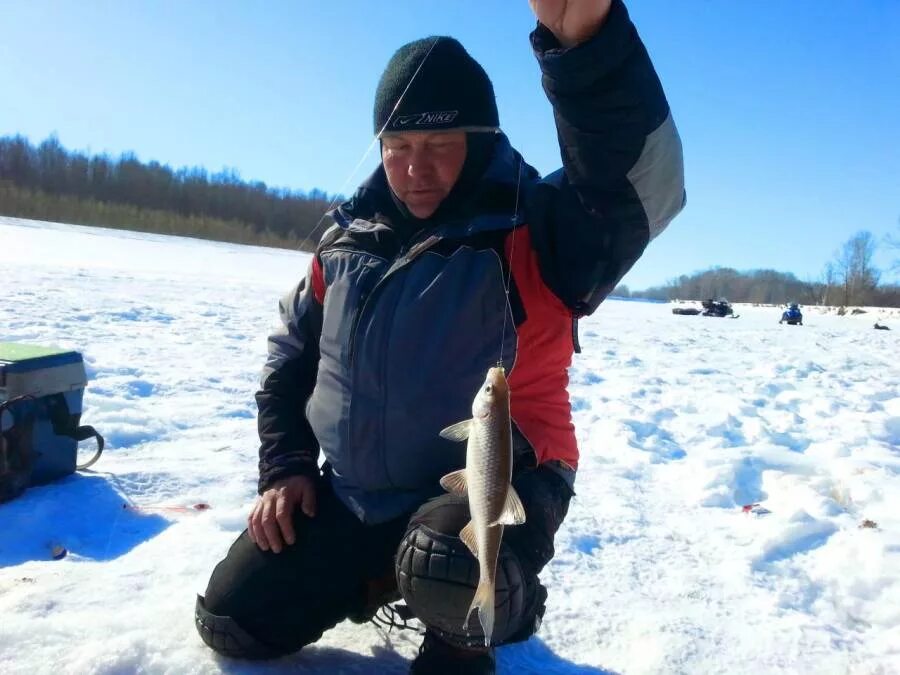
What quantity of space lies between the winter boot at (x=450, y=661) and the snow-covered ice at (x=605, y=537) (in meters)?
0.20

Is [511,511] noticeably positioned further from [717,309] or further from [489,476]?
[717,309]

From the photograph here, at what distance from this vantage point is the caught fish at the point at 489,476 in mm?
1359

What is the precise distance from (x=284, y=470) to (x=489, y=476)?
3.39 ft

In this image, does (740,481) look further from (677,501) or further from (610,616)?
(610,616)

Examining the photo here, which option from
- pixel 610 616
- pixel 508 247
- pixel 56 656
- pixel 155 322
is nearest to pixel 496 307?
pixel 508 247

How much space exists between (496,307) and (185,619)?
1.28 m

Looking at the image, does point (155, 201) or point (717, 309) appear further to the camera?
point (155, 201)

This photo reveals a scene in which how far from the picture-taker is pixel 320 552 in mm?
2045

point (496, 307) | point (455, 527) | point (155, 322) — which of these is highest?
point (496, 307)

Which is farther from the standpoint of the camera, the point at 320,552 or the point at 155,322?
the point at 155,322

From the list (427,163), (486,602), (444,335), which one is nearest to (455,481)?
(486,602)

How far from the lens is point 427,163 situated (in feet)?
6.82

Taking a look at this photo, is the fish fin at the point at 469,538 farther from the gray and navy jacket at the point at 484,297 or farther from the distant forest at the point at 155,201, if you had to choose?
the distant forest at the point at 155,201

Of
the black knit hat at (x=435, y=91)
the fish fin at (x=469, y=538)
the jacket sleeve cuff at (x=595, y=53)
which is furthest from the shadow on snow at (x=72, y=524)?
the jacket sleeve cuff at (x=595, y=53)
